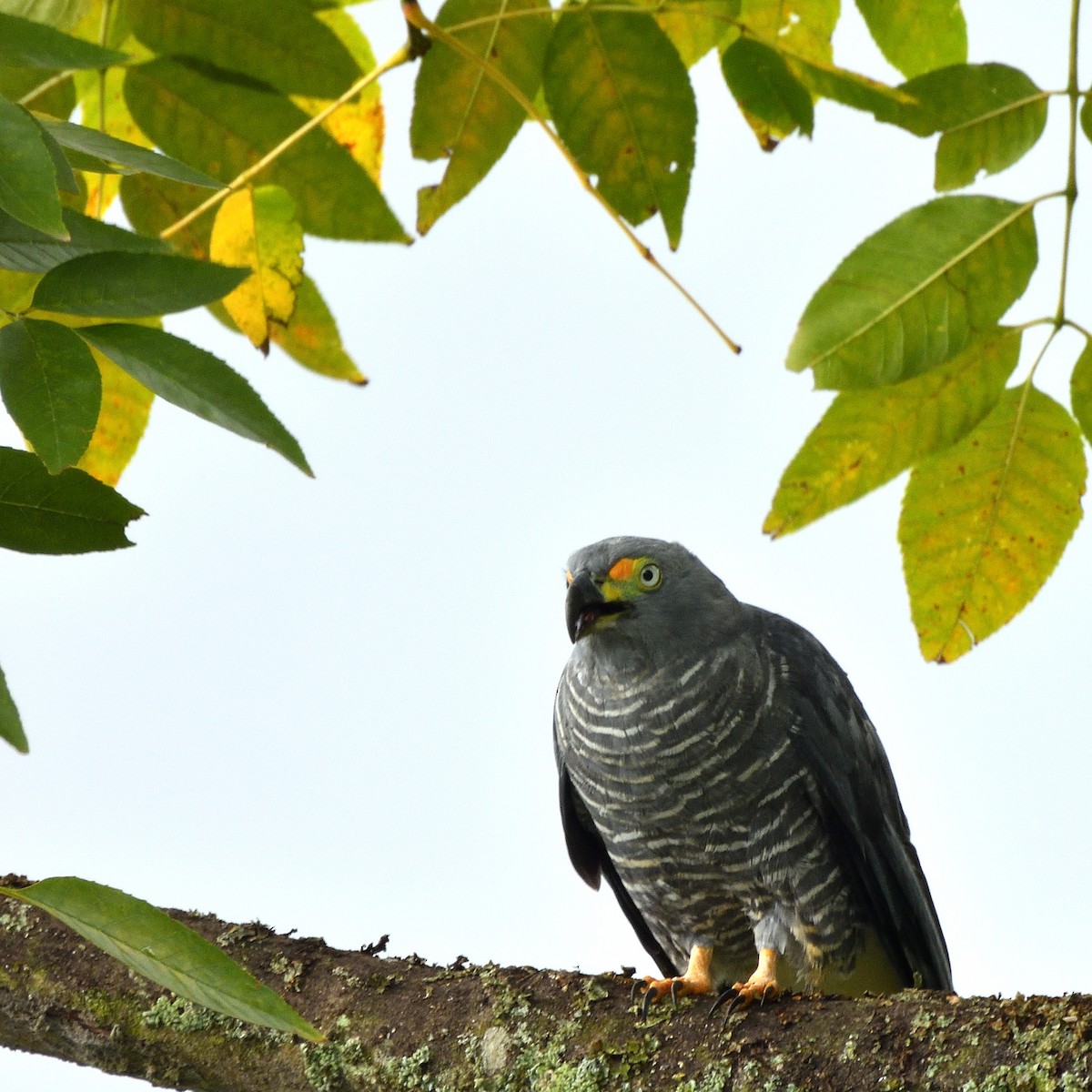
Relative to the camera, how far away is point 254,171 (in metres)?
2.02

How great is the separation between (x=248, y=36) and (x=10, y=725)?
1.31 m

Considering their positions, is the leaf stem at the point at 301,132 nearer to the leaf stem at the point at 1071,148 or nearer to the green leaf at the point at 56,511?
the green leaf at the point at 56,511

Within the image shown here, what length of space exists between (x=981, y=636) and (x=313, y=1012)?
124 cm

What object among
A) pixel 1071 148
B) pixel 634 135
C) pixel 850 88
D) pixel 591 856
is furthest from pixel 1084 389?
pixel 591 856

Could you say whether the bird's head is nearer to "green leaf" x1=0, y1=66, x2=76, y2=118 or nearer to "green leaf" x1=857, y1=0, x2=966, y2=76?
"green leaf" x1=857, y1=0, x2=966, y2=76

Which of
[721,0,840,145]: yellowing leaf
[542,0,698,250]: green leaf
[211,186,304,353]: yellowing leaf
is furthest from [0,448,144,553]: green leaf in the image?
[721,0,840,145]: yellowing leaf

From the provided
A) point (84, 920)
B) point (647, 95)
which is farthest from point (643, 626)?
point (84, 920)

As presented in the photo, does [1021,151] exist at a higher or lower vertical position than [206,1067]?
higher

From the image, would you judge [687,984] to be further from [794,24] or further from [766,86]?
[794,24]

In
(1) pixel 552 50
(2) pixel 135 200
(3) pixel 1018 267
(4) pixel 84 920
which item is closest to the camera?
(4) pixel 84 920

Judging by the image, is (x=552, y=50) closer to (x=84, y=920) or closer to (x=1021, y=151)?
(x=1021, y=151)

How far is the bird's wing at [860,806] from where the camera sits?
126 inches

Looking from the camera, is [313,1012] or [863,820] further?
[863,820]

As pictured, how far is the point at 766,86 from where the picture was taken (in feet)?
7.01
